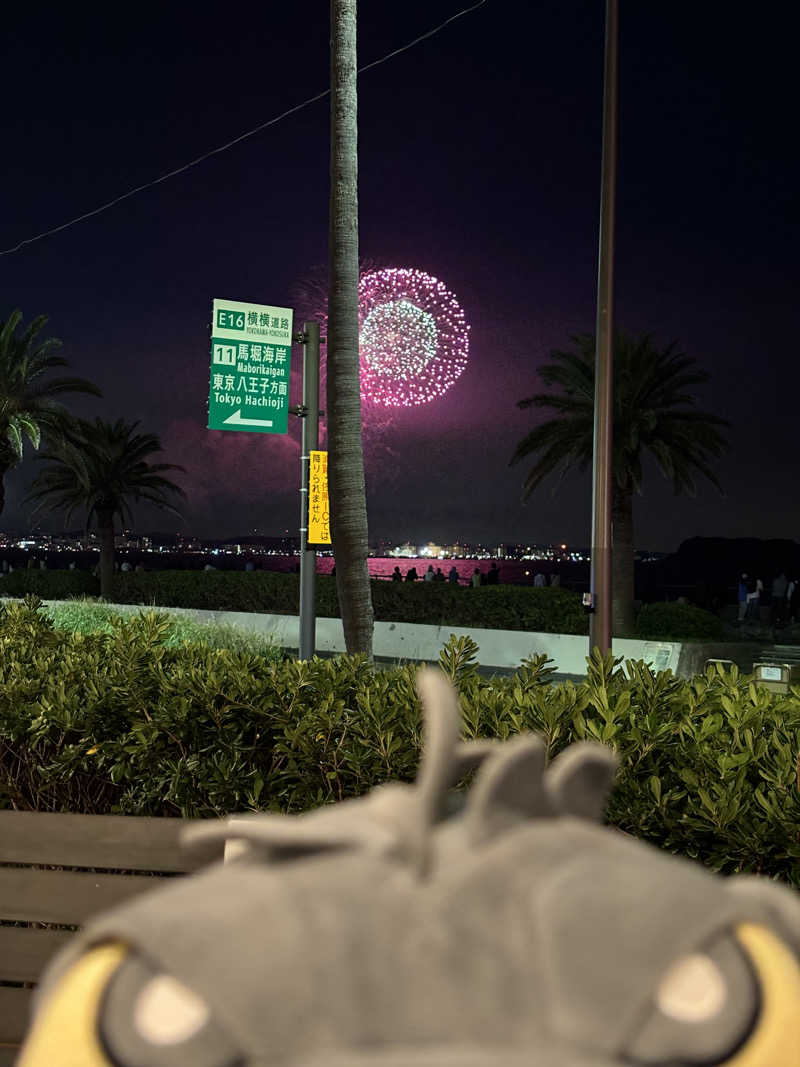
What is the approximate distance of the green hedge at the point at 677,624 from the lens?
67.9 feet

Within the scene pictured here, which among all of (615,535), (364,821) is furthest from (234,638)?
(364,821)

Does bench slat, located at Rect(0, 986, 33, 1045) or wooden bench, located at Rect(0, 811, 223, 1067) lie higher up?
wooden bench, located at Rect(0, 811, 223, 1067)

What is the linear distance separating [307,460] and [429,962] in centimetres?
1132

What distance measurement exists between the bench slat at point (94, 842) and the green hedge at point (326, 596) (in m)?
18.2

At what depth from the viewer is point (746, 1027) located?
0.74m

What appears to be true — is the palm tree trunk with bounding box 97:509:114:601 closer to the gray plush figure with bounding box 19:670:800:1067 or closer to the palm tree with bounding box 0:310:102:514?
the palm tree with bounding box 0:310:102:514

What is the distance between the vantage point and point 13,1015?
8.34ft

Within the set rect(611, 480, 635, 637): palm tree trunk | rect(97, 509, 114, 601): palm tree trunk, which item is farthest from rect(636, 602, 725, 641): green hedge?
rect(97, 509, 114, 601): palm tree trunk

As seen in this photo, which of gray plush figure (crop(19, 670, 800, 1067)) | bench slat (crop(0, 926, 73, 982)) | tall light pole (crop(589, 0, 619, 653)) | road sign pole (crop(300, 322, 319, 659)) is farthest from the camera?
road sign pole (crop(300, 322, 319, 659))

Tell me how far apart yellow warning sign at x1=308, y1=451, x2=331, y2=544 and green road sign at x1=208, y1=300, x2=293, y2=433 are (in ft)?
2.73

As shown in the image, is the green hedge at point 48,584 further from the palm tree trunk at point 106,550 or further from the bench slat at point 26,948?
the bench slat at point 26,948

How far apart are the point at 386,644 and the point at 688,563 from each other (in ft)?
238

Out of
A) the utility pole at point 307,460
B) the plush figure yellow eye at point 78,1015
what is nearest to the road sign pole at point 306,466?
the utility pole at point 307,460

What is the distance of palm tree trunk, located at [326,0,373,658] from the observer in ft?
32.3
